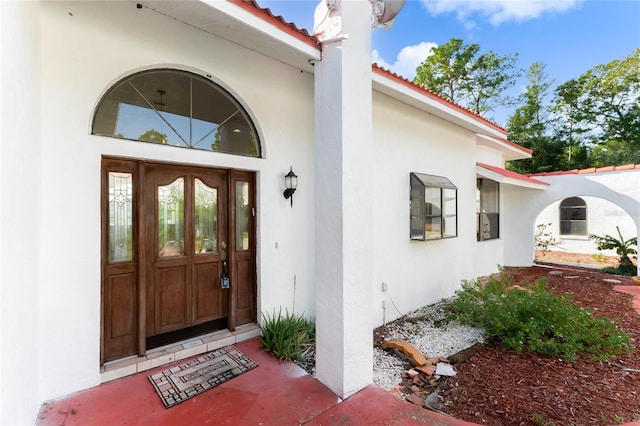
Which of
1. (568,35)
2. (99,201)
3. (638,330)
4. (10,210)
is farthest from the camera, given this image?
(568,35)

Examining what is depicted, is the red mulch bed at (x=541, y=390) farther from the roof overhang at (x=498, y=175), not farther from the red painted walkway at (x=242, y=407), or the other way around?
the roof overhang at (x=498, y=175)

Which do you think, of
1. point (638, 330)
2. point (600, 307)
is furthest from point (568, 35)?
point (638, 330)

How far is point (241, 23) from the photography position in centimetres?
316

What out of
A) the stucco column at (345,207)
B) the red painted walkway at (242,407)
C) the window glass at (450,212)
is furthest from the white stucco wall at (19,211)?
the window glass at (450,212)

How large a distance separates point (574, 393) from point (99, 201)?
20.2 ft

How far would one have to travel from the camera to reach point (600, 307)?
21.5 ft

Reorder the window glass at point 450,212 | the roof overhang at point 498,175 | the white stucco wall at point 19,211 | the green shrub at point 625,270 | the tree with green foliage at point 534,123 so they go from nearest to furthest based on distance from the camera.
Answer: the white stucco wall at point 19,211
the window glass at point 450,212
the roof overhang at point 498,175
the green shrub at point 625,270
the tree with green foliage at point 534,123

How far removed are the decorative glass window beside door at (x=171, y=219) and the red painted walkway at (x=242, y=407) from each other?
1.61m

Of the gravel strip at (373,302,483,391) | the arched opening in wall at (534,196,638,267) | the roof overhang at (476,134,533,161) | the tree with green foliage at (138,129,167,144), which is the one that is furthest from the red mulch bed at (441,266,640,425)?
the arched opening in wall at (534,196,638,267)

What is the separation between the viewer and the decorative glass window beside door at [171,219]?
12.8 ft

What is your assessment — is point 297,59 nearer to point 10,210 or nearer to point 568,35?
point 10,210

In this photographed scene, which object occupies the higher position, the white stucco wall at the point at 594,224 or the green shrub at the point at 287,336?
the white stucco wall at the point at 594,224

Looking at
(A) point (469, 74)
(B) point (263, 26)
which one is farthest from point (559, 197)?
(A) point (469, 74)

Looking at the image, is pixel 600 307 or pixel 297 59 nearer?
pixel 297 59
